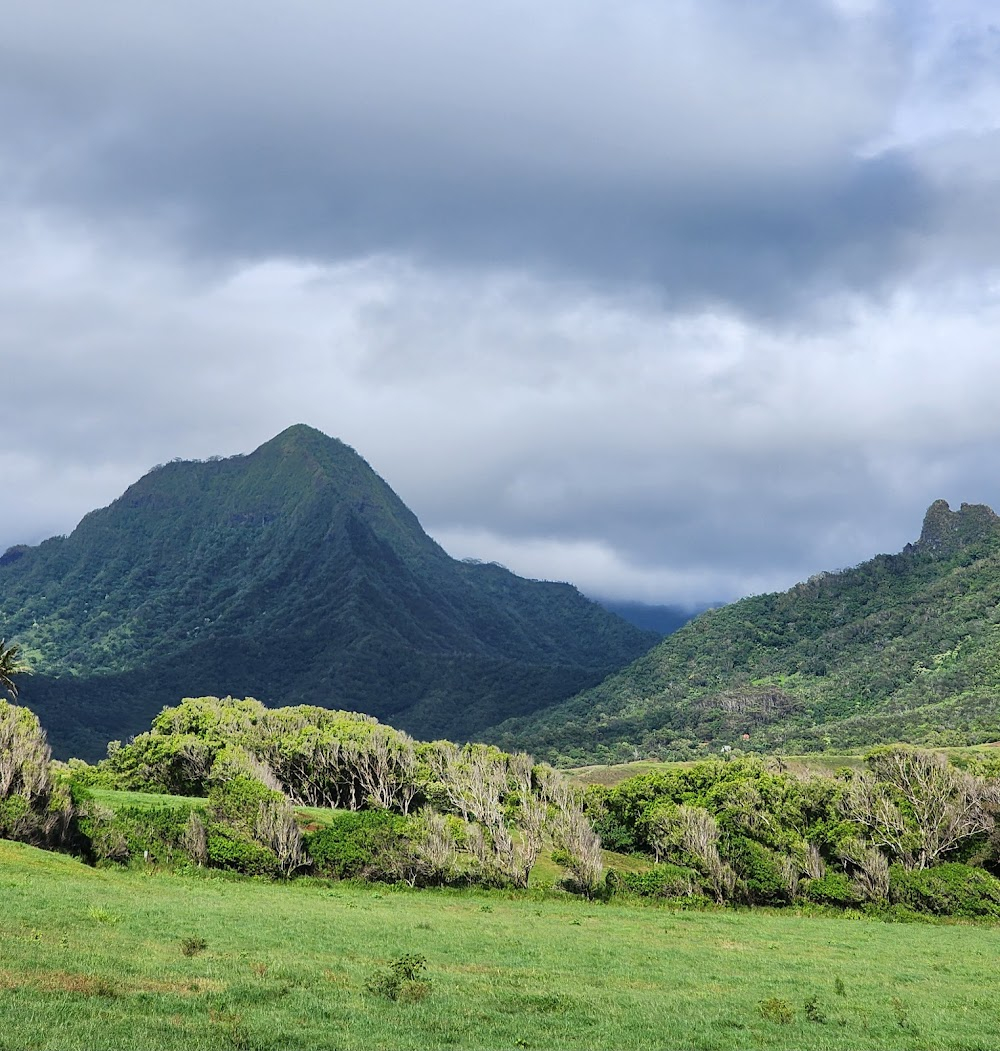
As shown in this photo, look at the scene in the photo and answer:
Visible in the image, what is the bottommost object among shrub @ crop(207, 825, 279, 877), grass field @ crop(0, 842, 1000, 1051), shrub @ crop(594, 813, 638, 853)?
shrub @ crop(594, 813, 638, 853)

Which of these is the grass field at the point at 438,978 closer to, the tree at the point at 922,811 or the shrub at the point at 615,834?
the tree at the point at 922,811

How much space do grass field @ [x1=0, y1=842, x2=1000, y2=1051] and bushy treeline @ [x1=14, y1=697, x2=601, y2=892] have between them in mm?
12593

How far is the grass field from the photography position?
21.2 m

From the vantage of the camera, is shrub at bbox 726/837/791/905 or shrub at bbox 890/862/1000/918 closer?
shrub at bbox 890/862/1000/918

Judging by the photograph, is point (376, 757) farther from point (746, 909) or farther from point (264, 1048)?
point (264, 1048)

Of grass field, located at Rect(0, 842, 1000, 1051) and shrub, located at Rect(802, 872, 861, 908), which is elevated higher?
grass field, located at Rect(0, 842, 1000, 1051)

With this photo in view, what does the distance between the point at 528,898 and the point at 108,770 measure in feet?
189

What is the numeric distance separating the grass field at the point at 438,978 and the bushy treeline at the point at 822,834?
625 inches

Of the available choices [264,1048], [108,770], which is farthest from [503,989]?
[108,770]

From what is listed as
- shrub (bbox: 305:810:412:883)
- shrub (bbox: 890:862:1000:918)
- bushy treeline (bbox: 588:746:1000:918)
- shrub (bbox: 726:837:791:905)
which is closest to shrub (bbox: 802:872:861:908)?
bushy treeline (bbox: 588:746:1000:918)

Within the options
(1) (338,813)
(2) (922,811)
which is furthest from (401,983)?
(2) (922,811)

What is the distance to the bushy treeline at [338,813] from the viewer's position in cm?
6588

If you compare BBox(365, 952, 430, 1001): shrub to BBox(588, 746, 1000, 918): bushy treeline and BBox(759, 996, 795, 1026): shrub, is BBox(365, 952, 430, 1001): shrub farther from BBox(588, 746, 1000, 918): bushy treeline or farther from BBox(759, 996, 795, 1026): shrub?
BBox(588, 746, 1000, 918): bushy treeline

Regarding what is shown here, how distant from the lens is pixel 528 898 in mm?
64375
